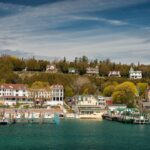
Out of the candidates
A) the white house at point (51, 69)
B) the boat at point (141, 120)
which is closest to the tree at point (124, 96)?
the boat at point (141, 120)

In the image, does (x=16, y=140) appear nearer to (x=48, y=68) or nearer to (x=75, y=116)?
(x=75, y=116)

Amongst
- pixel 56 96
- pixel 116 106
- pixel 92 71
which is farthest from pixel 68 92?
pixel 92 71

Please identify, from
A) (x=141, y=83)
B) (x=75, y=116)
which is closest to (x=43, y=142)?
(x=75, y=116)

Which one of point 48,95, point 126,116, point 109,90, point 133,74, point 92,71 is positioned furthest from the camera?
point 133,74

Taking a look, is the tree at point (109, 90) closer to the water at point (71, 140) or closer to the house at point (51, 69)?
the house at point (51, 69)

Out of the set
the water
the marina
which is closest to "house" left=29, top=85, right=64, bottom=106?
the marina

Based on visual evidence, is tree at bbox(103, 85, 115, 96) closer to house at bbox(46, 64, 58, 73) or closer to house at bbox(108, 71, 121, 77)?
house at bbox(46, 64, 58, 73)

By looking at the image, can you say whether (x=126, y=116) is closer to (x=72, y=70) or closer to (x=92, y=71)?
(x=72, y=70)
